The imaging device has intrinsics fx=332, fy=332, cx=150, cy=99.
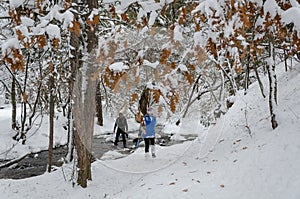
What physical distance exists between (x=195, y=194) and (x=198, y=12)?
2.73 metres

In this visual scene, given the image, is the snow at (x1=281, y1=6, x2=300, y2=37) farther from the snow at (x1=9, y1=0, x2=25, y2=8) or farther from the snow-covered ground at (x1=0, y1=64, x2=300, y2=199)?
the snow at (x1=9, y1=0, x2=25, y2=8)

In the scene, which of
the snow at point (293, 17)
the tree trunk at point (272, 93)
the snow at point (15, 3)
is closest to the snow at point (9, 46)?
the snow at point (15, 3)

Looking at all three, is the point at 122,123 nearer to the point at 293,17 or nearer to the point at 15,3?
the point at 15,3

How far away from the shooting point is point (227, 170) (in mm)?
5434

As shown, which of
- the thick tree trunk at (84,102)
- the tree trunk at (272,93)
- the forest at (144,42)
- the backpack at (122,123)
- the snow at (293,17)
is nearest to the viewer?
the snow at (293,17)

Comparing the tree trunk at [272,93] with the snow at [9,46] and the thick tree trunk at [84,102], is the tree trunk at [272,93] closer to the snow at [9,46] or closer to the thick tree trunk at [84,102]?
the thick tree trunk at [84,102]

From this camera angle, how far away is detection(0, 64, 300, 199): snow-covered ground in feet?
15.2

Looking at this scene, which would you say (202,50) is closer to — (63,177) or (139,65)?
(139,65)

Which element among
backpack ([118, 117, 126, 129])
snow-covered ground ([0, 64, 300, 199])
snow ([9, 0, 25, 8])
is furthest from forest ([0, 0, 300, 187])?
backpack ([118, 117, 126, 129])

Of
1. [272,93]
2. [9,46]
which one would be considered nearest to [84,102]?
[272,93]

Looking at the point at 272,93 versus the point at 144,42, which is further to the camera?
the point at 272,93

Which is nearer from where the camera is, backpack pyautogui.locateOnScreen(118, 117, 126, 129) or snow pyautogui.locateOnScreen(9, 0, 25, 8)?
snow pyautogui.locateOnScreen(9, 0, 25, 8)

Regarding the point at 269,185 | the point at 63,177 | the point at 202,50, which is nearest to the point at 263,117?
the point at 269,185

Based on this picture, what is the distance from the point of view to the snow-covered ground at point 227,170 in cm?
462
